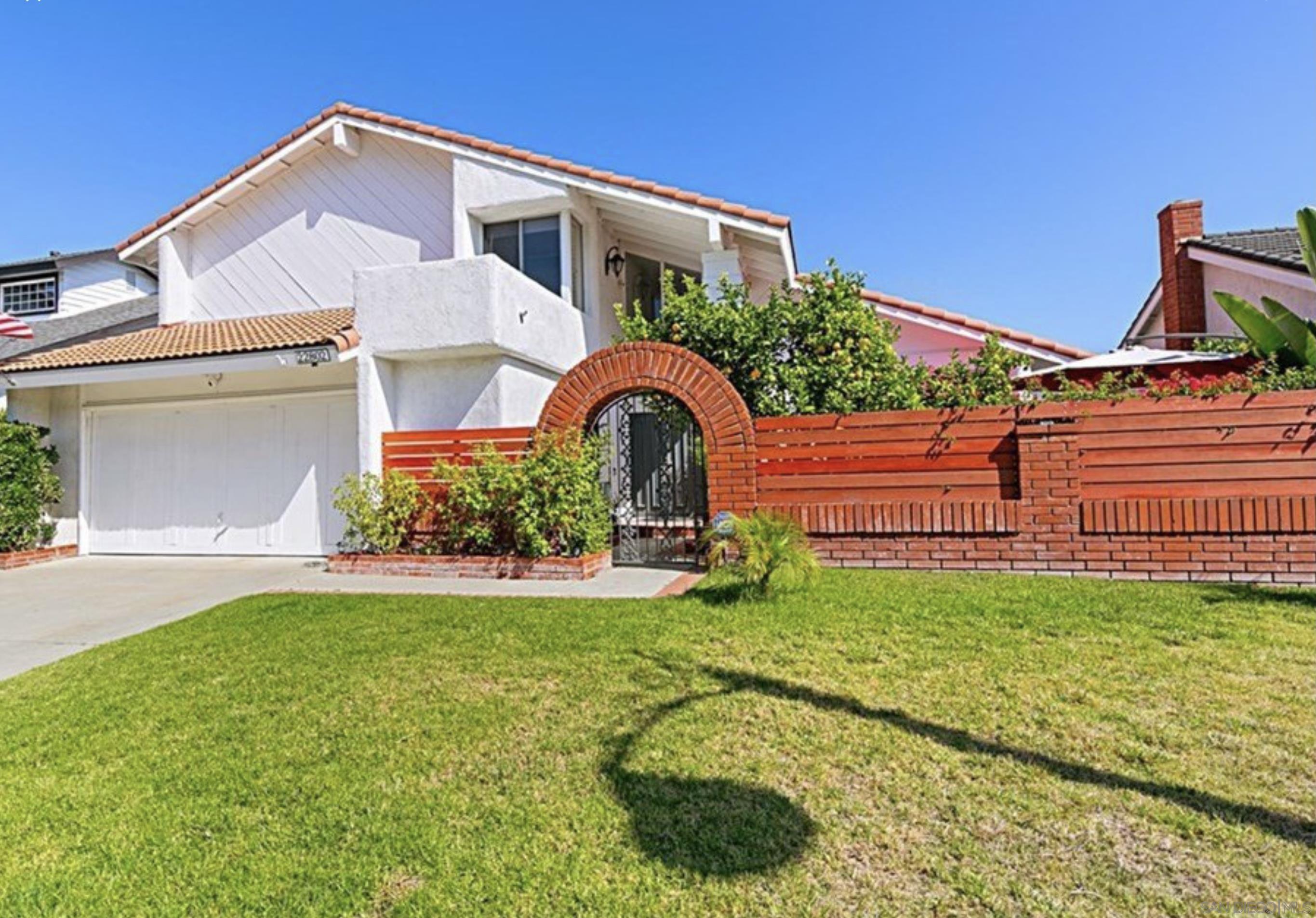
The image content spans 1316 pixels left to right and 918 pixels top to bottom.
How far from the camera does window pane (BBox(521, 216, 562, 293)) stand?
13727mm

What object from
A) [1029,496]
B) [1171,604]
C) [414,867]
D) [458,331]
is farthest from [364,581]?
[1171,604]

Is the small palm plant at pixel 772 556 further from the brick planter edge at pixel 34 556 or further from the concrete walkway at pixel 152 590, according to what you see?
the brick planter edge at pixel 34 556

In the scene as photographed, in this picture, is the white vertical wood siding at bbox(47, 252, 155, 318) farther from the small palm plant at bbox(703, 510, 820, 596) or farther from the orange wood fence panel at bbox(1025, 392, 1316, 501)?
the orange wood fence panel at bbox(1025, 392, 1316, 501)

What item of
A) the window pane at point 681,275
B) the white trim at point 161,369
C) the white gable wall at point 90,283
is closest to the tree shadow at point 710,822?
the white trim at point 161,369

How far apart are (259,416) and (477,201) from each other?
225 inches

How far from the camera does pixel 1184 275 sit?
17.5 metres

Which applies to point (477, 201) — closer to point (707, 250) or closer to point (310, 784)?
point (707, 250)

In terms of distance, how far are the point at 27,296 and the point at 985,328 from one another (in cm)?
2625

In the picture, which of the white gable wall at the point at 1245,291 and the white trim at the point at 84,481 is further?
the white gable wall at the point at 1245,291

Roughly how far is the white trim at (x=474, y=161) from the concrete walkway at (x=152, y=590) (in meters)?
6.68

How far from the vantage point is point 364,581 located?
938cm

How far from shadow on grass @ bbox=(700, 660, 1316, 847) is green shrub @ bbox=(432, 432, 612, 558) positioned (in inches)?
181

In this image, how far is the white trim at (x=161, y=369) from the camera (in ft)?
34.6

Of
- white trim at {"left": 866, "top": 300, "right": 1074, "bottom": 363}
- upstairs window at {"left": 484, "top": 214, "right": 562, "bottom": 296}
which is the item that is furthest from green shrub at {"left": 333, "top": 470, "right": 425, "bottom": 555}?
white trim at {"left": 866, "top": 300, "right": 1074, "bottom": 363}
